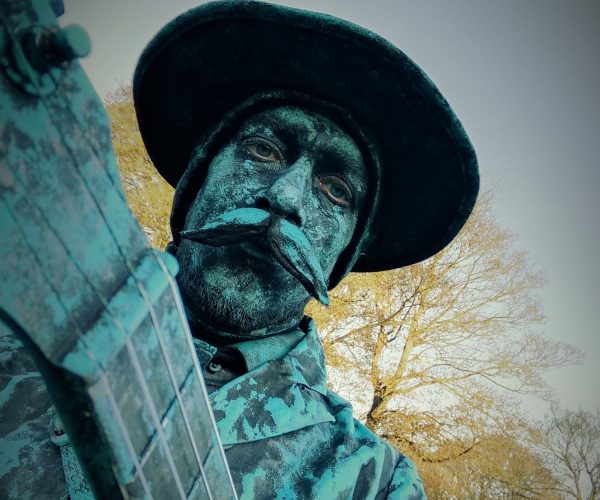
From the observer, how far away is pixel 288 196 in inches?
55.1

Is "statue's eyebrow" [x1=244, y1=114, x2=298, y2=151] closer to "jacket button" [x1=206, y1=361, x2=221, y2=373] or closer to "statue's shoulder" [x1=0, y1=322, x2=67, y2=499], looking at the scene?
"jacket button" [x1=206, y1=361, x2=221, y2=373]

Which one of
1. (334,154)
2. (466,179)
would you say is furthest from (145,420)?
(466,179)

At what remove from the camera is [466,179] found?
1.74 m

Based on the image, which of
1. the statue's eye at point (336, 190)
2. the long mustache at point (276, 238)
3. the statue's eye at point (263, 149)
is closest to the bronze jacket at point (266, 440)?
the long mustache at point (276, 238)

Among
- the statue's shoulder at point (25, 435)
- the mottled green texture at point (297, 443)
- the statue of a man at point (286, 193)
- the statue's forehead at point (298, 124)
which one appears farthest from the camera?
the statue's forehead at point (298, 124)

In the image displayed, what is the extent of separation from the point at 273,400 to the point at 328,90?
1.20 meters

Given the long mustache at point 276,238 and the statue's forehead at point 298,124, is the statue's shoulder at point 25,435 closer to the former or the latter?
the long mustache at point 276,238

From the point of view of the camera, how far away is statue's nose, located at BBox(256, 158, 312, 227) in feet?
4.57

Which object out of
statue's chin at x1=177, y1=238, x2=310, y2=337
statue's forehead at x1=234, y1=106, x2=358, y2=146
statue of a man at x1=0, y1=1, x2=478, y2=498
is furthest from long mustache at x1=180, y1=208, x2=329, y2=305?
statue's forehead at x1=234, y1=106, x2=358, y2=146

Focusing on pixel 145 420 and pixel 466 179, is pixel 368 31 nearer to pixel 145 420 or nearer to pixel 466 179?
pixel 466 179

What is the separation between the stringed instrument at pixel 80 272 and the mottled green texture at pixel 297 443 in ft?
2.16

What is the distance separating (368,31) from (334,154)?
0.46 metres

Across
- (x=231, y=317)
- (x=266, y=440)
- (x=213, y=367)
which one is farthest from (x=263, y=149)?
(x=266, y=440)

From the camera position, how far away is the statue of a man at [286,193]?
124 cm
